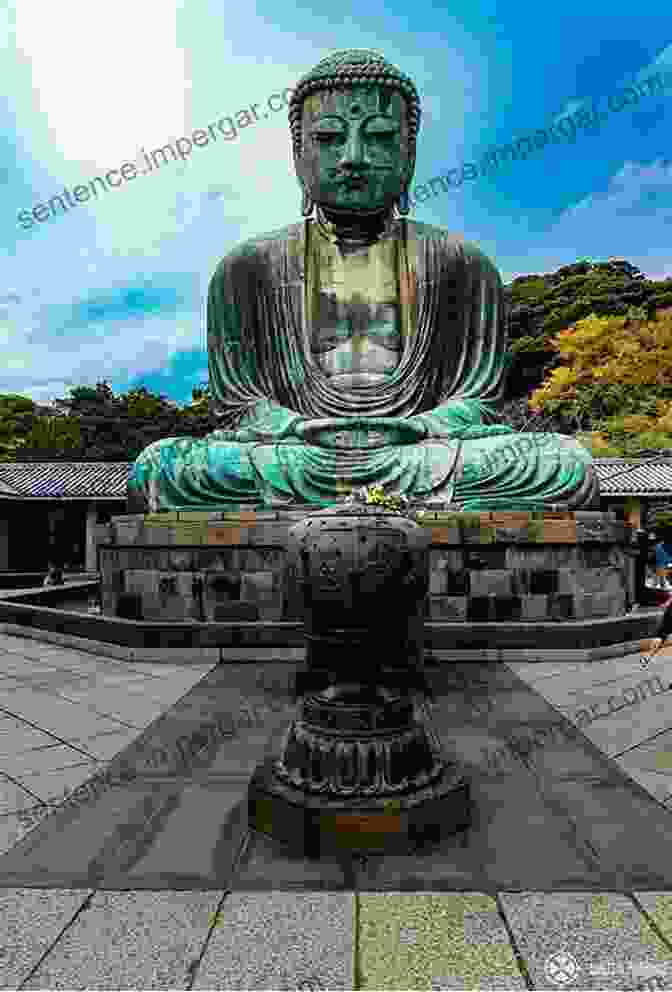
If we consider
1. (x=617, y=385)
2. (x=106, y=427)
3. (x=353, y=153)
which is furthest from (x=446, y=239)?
(x=106, y=427)

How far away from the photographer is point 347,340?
8445 mm

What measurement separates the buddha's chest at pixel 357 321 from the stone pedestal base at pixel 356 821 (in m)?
6.09

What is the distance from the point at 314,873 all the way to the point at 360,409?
6.12 meters

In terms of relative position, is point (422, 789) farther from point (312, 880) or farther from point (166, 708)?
point (166, 708)

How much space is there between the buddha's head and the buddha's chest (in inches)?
27.9

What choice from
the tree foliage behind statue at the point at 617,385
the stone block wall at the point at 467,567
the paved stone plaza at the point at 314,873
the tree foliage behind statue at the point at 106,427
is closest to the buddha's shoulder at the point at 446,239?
the stone block wall at the point at 467,567

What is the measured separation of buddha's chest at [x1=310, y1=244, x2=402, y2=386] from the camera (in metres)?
8.36

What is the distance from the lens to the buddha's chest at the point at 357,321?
27.4 ft

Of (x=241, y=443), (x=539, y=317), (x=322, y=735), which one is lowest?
(x=322, y=735)

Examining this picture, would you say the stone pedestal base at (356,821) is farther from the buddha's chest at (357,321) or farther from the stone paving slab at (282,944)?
the buddha's chest at (357,321)

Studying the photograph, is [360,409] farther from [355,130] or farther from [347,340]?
[355,130]

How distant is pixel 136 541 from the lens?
22.2 feet

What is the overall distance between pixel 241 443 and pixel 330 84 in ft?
14.2

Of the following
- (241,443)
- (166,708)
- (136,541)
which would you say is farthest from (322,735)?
(241,443)
